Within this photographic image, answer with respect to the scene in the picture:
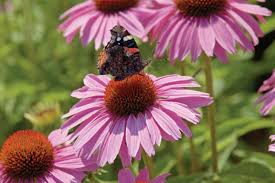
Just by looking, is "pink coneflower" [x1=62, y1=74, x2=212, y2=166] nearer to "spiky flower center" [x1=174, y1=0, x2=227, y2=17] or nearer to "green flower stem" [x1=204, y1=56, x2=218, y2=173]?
"green flower stem" [x1=204, y1=56, x2=218, y2=173]

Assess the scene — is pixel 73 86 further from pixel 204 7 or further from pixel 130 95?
pixel 130 95

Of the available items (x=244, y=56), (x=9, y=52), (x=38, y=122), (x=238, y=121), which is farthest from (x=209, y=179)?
(x=9, y=52)

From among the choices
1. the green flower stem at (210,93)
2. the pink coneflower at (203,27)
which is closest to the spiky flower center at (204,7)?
the pink coneflower at (203,27)

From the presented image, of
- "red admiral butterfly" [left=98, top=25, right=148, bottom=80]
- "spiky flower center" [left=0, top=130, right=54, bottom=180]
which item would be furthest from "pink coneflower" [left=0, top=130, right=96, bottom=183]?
"red admiral butterfly" [left=98, top=25, right=148, bottom=80]

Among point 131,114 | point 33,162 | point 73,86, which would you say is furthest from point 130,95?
point 73,86

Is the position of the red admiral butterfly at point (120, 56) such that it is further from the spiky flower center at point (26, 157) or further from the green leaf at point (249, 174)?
the green leaf at point (249, 174)

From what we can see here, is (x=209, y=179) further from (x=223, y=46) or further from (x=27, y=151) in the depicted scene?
(x=27, y=151)

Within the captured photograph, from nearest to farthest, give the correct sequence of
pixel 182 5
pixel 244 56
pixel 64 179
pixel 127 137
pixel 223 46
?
pixel 127 137 < pixel 64 179 < pixel 223 46 < pixel 182 5 < pixel 244 56
